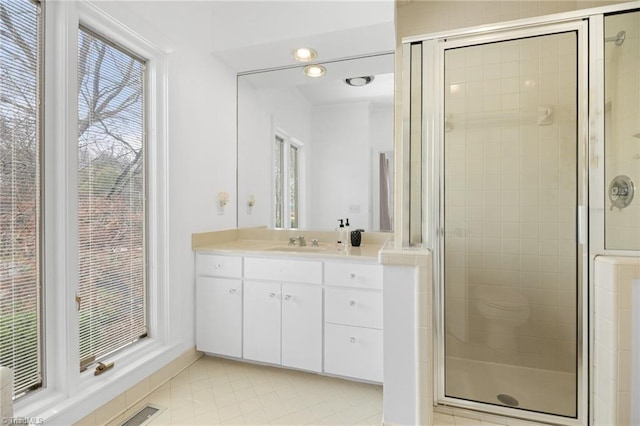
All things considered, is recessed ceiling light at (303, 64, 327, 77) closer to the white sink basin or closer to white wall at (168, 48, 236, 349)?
white wall at (168, 48, 236, 349)

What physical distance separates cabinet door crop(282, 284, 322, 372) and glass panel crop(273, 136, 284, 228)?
84cm

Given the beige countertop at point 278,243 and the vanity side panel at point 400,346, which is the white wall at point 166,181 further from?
the vanity side panel at point 400,346

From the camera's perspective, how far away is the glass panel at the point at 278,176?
2.70 metres

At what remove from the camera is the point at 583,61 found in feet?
5.05

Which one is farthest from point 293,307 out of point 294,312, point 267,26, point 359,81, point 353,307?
point 267,26

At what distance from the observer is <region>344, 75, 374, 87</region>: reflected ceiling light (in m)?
2.41

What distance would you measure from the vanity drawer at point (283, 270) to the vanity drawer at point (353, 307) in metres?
0.14

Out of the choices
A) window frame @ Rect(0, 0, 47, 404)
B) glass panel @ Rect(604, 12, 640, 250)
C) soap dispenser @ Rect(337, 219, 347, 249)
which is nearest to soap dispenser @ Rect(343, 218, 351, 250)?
soap dispenser @ Rect(337, 219, 347, 249)

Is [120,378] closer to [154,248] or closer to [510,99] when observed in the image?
[154,248]

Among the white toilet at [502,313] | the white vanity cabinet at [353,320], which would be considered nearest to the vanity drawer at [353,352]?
the white vanity cabinet at [353,320]

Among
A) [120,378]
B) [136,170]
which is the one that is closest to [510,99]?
[136,170]

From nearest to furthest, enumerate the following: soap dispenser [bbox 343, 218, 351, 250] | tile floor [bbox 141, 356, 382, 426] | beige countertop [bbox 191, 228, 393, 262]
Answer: tile floor [bbox 141, 356, 382, 426]
beige countertop [bbox 191, 228, 393, 262]
soap dispenser [bbox 343, 218, 351, 250]

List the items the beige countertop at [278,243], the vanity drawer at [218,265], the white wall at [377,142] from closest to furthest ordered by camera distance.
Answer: the beige countertop at [278,243] → the vanity drawer at [218,265] → the white wall at [377,142]

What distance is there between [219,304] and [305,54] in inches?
75.8
